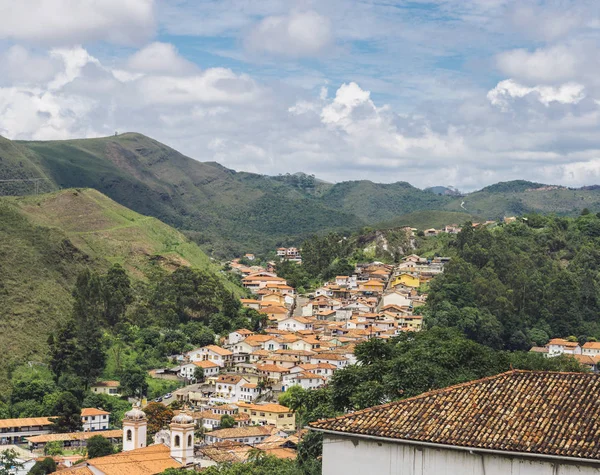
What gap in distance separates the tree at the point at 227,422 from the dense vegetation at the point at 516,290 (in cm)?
2180

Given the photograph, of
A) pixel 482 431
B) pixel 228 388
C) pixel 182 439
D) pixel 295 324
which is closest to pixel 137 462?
pixel 182 439

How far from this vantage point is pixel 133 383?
48.5 meters

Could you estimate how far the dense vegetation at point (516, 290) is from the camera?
209 feet

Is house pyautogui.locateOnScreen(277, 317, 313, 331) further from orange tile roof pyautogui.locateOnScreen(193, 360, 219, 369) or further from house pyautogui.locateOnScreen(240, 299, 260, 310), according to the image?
orange tile roof pyautogui.locateOnScreen(193, 360, 219, 369)

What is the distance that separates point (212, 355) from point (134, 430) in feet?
65.7

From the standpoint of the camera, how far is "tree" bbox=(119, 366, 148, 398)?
4844cm

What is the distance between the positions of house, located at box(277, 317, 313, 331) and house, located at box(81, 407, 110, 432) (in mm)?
22812

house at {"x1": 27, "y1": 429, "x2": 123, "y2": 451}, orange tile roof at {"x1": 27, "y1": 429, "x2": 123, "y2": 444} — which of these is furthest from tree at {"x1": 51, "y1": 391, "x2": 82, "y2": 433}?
house at {"x1": 27, "y1": 429, "x2": 123, "y2": 451}

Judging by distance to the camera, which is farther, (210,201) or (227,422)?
(210,201)

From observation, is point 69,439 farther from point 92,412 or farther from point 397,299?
point 397,299

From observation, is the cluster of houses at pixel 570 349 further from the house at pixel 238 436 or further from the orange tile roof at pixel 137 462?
the orange tile roof at pixel 137 462

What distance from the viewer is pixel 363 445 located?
1189 centimetres

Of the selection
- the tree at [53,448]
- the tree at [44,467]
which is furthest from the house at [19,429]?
the tree at [44,467]

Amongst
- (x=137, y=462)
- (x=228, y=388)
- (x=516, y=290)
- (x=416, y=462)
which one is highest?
(x=516, y=290)
